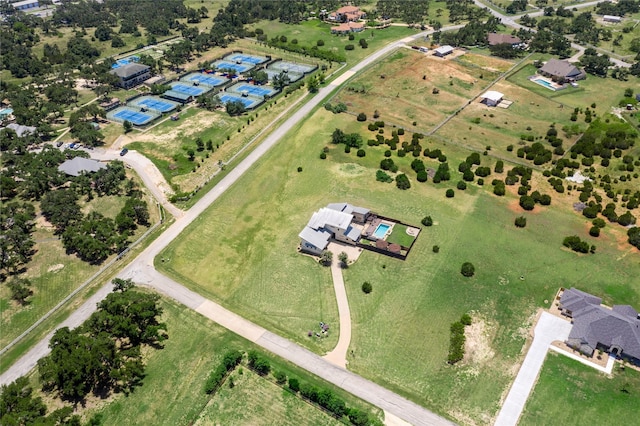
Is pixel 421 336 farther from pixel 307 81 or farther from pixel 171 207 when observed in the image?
pixel 307 81

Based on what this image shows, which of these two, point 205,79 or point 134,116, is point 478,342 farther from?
point 205,79

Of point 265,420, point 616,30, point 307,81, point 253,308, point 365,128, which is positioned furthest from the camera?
point 616,30

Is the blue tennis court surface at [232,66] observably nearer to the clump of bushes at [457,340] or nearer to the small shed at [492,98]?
the small shed at [492,98]

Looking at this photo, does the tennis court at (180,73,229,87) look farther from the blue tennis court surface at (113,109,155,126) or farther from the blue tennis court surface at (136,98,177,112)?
the blue tennis court surface at (113,109,155,126)

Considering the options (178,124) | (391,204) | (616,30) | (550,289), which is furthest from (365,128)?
(616,30)

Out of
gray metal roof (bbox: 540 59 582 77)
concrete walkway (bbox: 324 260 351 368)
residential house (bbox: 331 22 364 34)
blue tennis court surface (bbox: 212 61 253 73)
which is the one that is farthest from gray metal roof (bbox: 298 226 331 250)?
residential house (bbox: 331 22 364 34)
